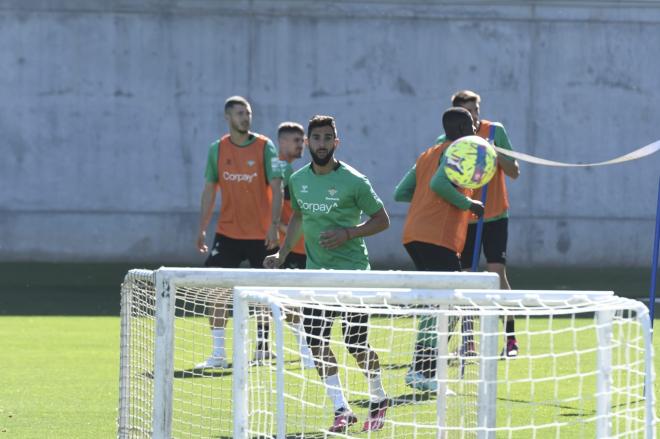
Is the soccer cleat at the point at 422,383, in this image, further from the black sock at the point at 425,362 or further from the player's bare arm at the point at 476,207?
the player's bare arm at the point at 476,207

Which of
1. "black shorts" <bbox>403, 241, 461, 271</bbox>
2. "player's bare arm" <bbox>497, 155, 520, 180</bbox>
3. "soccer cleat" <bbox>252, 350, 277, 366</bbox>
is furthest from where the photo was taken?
"player's bare arm" <bbox>497, 155, 520, 180</bbox>

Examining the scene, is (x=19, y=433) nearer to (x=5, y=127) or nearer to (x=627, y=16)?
(x=5, y=127)

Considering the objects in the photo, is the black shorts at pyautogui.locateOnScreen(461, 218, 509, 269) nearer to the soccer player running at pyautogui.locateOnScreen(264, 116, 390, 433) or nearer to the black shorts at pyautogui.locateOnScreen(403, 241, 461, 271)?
the black shorts at pyautogui.locateOnScreen(403, 241, 461, 271)

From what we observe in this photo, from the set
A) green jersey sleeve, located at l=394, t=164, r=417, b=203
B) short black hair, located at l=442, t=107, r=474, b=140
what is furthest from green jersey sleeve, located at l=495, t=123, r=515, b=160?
short black hair, located at l=442, t=107, r=474, b=140

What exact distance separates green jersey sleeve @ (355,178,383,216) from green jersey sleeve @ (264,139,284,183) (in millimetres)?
3171

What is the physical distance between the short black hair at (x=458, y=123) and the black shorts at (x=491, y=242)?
1.88 meters

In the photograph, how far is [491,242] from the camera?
11227 millimetres

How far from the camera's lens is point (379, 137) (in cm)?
1984

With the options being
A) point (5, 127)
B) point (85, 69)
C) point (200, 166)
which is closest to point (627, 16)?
point (200, 166)

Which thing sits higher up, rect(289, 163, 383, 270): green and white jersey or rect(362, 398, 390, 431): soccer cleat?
rect(289, 163, 383, 270): green and white jersey

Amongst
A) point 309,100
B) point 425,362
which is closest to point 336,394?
point 425,362

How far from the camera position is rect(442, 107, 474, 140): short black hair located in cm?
936

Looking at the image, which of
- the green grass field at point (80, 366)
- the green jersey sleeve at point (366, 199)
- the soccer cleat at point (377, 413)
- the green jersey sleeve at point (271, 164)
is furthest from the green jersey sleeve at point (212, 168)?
the soccer cleat at point (377, 413)

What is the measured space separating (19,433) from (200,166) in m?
11.9
